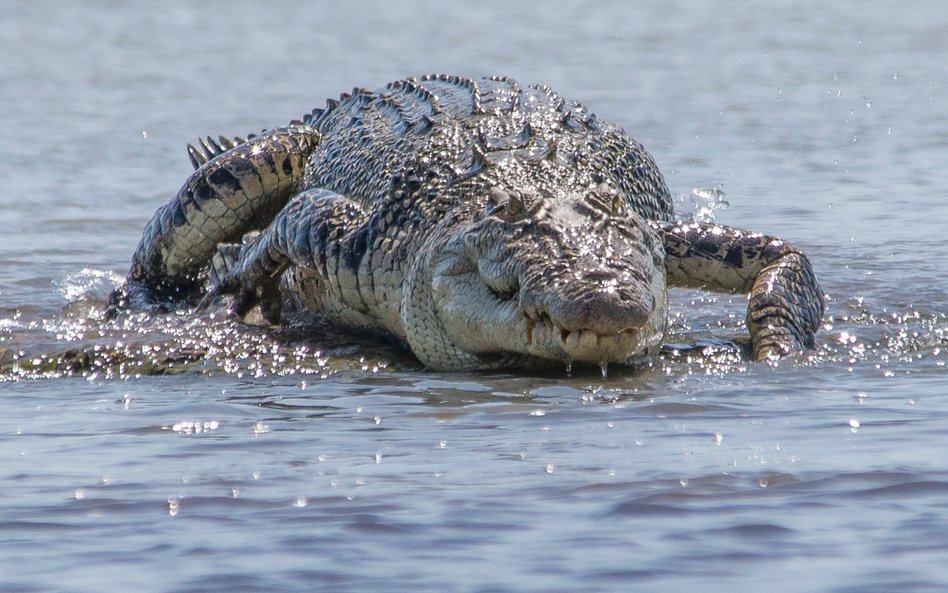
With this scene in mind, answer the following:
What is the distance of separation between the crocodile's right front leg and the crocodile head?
2.11 meters

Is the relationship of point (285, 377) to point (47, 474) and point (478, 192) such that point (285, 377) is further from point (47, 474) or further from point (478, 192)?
point (47, 474)

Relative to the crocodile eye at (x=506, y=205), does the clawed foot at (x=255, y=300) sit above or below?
below

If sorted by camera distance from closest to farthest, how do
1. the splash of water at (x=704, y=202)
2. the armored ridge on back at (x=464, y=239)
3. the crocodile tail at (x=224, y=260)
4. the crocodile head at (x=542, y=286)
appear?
the crocodile head at (x=542, y=286) < the armored ridge on back at (x=464, y=239) < the crocodile tail at (x=224, y=260) < the splash of water at (x=704, y=202)

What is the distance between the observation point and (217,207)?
7734mm

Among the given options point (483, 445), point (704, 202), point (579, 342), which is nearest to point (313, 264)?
point (579, 342)

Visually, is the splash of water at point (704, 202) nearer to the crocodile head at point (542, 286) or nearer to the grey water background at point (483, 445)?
the grey water background at point (483, 445)

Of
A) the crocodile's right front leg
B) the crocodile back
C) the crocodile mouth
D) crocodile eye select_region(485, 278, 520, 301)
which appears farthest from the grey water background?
the crocodile back

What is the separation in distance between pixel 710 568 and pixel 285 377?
279 centimetres

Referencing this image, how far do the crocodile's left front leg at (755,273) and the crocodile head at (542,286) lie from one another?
51 cm

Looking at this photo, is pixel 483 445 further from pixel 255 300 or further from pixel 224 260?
pixel 224 260

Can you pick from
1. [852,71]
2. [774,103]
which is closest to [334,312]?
[774,103]

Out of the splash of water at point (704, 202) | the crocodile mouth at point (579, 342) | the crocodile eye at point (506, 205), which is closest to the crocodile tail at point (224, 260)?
the crocodile eye at point (506, 205)

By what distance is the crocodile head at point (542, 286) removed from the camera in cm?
500

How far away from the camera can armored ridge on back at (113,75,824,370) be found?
17.2 ft
